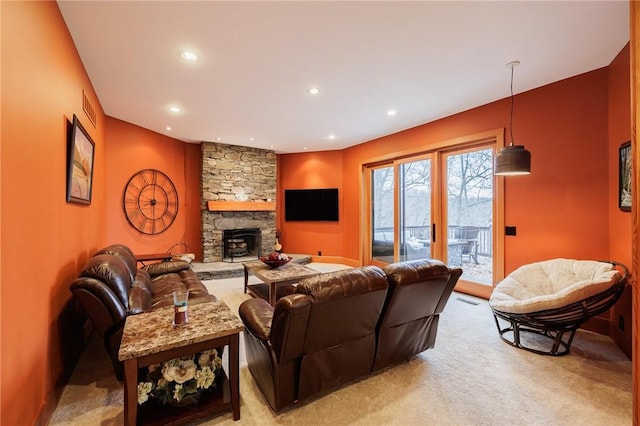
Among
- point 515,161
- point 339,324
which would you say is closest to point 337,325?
point 339,324

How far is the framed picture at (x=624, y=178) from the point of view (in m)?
2.53

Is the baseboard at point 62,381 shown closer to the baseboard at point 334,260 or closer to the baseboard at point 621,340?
the baseboard at point 621,340

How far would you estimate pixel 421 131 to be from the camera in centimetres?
493

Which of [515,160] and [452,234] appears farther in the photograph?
[452,234]

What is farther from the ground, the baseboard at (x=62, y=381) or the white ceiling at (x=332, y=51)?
the white ceiling at (x=332, y=51)

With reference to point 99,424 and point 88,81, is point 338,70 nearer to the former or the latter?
point 88,81

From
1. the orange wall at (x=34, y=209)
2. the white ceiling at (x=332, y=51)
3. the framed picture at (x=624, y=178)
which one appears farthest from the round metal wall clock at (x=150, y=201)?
the framed picture at (x=624, y=178)

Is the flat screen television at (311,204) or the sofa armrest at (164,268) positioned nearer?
the sofa armrest at (164,268)

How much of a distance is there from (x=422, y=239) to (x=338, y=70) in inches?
131

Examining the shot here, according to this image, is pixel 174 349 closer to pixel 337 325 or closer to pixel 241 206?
pixel 337 325

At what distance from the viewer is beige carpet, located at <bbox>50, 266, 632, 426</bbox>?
1788 mm

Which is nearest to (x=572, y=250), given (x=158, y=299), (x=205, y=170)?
(x=158, y=299)

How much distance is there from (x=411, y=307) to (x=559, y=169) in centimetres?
270

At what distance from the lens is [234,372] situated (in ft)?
5.73
